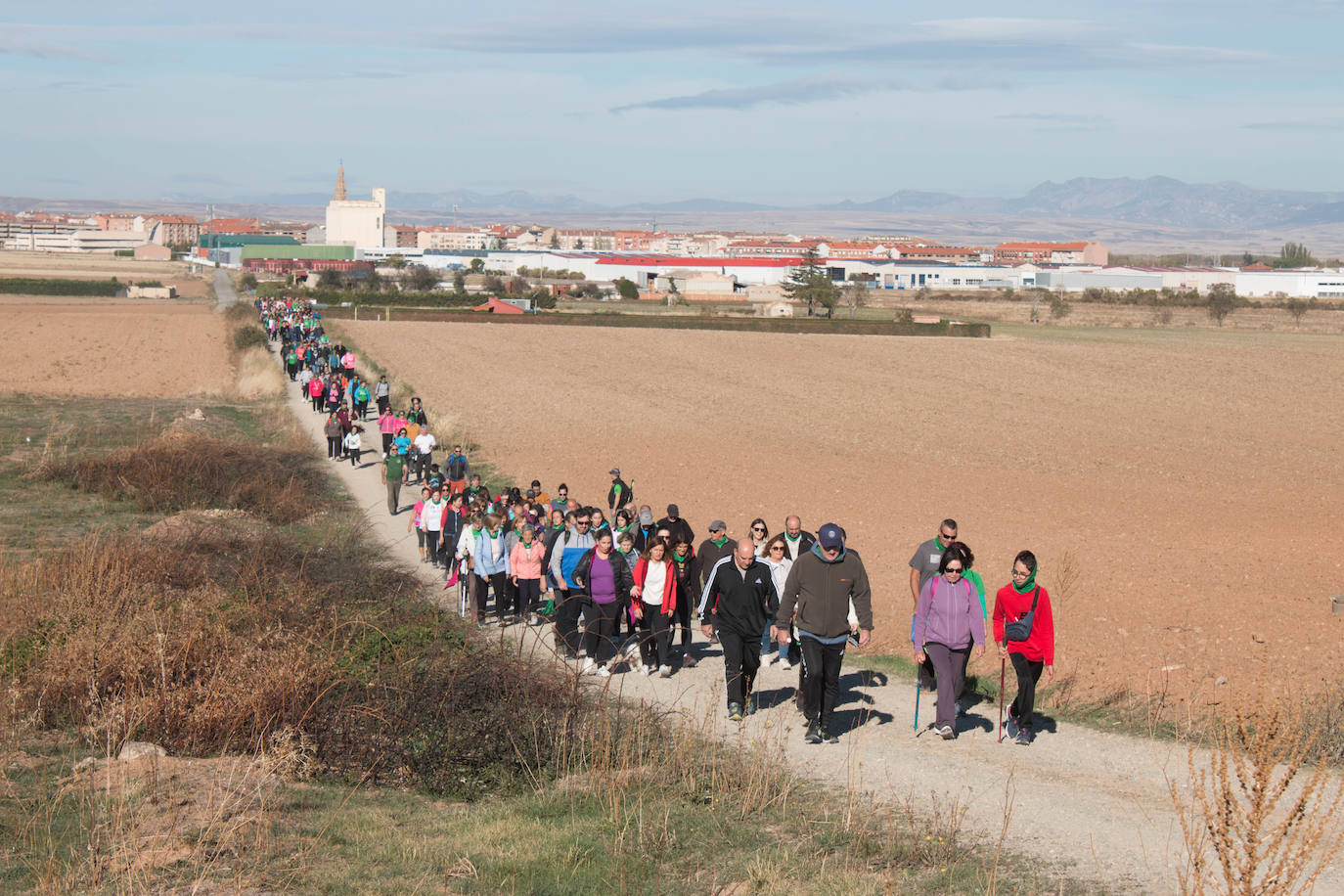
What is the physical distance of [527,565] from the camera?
12156mm

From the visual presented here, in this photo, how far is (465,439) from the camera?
2577 cm

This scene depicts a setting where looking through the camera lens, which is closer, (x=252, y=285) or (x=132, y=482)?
(x=132, y=482)

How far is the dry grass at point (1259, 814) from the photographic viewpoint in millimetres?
4137

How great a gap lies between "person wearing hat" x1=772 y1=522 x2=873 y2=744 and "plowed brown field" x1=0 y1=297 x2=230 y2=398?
99.7 ft

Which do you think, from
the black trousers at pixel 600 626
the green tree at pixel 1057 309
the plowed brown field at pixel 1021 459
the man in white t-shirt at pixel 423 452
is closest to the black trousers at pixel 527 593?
the black trousers at pixel 600 626

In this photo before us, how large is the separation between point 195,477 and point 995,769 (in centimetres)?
1406

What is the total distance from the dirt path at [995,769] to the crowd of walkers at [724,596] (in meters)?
0.22

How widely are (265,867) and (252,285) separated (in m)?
109

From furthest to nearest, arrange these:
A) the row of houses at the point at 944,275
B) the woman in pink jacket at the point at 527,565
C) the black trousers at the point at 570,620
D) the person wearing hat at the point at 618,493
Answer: the row of houses at the point at 944,275, the person wearing hat at the point at 618,493, the woman in pink jacket at the point at 527,565, the black trousers at the point at 570,620

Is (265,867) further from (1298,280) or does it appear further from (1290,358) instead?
(1298,280)

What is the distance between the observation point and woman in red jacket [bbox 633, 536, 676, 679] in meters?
10.5

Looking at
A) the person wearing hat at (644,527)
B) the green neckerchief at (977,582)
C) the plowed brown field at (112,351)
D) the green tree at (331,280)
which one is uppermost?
the green tree at (331,280)

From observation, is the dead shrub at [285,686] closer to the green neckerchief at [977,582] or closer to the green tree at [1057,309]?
the green neckerchief at [977,582]

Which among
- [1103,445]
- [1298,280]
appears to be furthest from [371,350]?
[1298,280]
